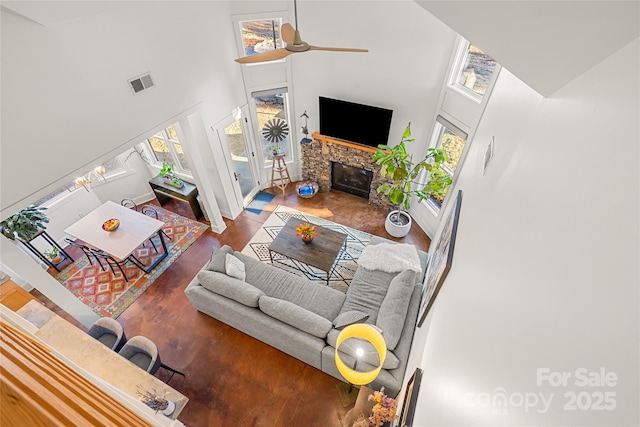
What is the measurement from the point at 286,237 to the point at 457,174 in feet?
9.54

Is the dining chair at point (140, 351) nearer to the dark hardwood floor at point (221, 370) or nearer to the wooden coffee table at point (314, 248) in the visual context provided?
the dark hardwood floor at point (221, 370)

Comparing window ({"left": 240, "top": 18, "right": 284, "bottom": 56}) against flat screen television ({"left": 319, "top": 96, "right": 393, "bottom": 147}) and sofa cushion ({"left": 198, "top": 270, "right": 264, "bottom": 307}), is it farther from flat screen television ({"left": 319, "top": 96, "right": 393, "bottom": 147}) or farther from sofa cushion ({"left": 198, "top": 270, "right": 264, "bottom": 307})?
sofa cushion ({"left": 198, "top": 270, "right": 264, "bottom": 307})

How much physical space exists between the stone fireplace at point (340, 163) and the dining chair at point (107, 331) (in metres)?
4.47

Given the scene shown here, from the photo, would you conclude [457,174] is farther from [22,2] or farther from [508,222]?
[22,2]

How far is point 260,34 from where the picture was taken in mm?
5148

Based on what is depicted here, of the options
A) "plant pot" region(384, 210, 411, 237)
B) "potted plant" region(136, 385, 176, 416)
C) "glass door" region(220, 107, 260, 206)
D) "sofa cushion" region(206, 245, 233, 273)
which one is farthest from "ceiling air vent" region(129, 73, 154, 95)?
"plant pot" region(384, 210, 411, 237)

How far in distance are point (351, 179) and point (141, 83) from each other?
4149 millimetres

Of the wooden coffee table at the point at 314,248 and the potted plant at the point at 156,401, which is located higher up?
the potted plant at the point at 156,401

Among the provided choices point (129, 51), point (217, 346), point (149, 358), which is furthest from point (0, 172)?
point (217, 346)

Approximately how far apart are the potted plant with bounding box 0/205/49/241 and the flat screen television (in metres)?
4.94

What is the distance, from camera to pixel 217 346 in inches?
166

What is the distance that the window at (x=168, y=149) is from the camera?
19.7ft

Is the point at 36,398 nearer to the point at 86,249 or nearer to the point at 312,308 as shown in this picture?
the point at 312,308

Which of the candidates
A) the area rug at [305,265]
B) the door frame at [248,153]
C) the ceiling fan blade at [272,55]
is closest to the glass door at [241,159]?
the door frame at [248,153]
